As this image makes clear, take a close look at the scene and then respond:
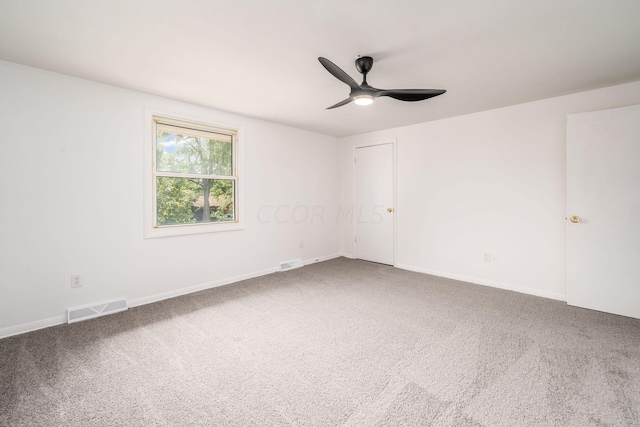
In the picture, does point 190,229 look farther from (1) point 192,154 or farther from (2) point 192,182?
(1) point 192,154

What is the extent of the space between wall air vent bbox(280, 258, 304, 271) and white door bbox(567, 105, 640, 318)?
3.50 m

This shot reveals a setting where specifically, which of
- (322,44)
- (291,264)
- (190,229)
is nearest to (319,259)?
(291,264)

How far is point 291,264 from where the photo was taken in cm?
461

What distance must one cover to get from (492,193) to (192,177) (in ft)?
12.8

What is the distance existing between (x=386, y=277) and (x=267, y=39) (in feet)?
11.0

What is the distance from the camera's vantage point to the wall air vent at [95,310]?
8.68ft

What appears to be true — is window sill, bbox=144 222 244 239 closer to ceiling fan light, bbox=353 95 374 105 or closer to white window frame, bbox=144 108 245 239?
white window frame, bbox=144 108 245 239

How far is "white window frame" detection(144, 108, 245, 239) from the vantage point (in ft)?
10.2

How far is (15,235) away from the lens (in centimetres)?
241

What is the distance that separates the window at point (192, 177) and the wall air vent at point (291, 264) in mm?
1080

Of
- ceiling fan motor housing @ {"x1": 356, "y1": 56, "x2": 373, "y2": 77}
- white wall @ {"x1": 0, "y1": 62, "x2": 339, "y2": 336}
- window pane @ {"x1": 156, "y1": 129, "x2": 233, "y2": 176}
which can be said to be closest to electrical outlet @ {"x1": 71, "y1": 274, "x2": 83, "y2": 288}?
white wall @ {"x1": 0, "y1": 62, "x2": 339, "y2": 336}

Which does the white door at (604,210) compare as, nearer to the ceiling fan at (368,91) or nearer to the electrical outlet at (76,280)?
the ceiling fan at (368,91)

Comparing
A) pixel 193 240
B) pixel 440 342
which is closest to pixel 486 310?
pixel 440 342

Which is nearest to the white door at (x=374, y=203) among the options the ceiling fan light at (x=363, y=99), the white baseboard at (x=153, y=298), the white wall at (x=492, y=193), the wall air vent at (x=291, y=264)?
the white wall at (x=492, y=193)
